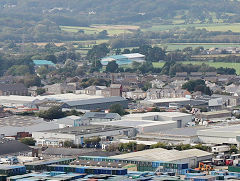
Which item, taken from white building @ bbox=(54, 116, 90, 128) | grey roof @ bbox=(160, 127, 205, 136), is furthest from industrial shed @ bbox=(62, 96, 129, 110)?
grey roof @ bbox=(160, 127, 205, 136)

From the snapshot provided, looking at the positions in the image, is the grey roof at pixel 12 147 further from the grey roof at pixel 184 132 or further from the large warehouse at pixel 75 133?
the grey roof at pixel 184 132

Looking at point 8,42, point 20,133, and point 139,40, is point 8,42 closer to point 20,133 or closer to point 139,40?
point 139,40

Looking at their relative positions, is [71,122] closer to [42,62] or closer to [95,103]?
[95,103]

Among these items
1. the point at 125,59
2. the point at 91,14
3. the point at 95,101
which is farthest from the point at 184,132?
the point at 91,14

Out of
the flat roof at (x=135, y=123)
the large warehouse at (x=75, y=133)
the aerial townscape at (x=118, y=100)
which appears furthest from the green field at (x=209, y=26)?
the large warehouse at (x=75, y=133)

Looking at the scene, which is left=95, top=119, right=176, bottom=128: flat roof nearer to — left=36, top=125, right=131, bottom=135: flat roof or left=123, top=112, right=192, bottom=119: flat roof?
left=36, top=125, right=131, bottom=135: flat roof

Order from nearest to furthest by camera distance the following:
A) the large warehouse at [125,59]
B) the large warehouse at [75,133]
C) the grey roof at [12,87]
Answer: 1. the large warehouse at [75,133]
2. the grey roof at [12,87]
3. the large warehouse at [125,59]
